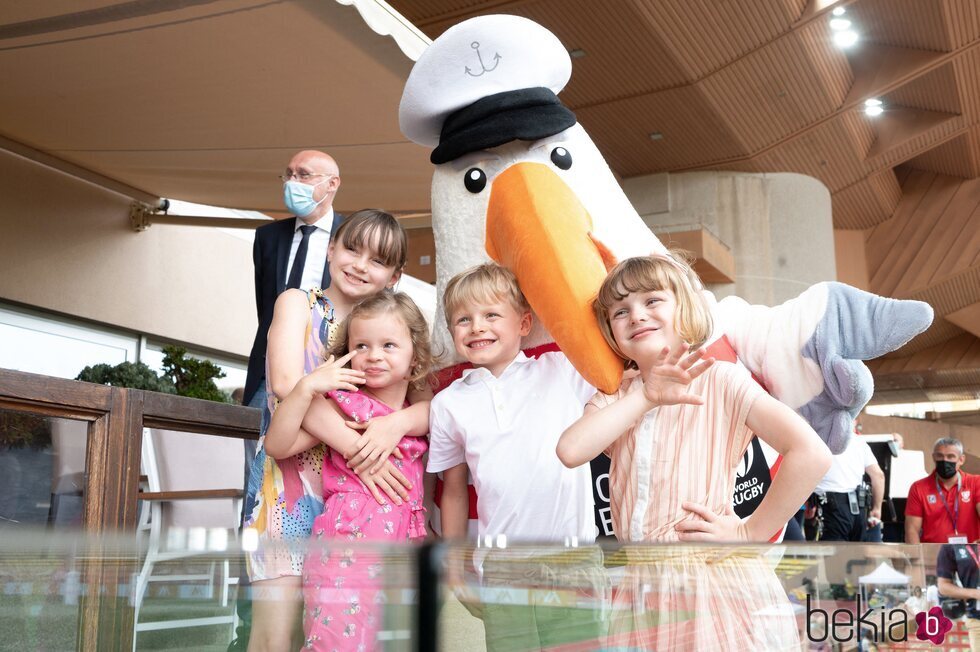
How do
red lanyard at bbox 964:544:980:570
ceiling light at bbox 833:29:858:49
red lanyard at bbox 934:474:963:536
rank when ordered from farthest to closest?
1. ceiling light at bbox 833:29:858:49
2. red lanyard at bbox 934:474:963:536
3. red lanyard at bbox 964:544:980:570

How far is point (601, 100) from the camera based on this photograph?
944cm

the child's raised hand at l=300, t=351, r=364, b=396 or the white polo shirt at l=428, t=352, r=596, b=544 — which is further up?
the child's raised hand at l=300, t=351, r=364, b=396

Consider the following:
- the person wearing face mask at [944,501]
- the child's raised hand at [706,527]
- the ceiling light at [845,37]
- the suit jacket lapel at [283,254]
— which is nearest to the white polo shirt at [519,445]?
the child's raised hand at [706,527]

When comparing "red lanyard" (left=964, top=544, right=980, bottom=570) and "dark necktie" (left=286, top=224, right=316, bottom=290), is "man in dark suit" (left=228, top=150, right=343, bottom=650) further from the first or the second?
"red lanyard" (left=964, top=544, right=980, bottom=570)

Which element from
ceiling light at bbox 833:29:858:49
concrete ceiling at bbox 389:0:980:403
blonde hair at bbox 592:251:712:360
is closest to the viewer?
blonde hair at bbox 592:251:712:360

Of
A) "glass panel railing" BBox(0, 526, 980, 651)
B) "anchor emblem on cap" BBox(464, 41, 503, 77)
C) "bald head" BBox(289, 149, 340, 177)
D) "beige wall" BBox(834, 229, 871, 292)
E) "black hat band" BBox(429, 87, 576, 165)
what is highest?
"beige wall" BBox(834, 229, 871, 292)

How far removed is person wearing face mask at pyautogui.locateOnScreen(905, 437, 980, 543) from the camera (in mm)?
5949

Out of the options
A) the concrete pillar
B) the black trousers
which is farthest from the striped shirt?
the concrete pillar

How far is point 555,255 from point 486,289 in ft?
0.47

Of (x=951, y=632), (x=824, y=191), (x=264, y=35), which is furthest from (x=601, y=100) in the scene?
(x=951, y=632)

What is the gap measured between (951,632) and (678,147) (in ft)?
33.5

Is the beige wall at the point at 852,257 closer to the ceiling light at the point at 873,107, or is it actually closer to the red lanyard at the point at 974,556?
the ceiling light at the point at 873,107

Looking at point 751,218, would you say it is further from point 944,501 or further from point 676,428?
point 676,428

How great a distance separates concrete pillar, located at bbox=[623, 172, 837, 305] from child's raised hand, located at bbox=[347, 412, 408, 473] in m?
9.64
